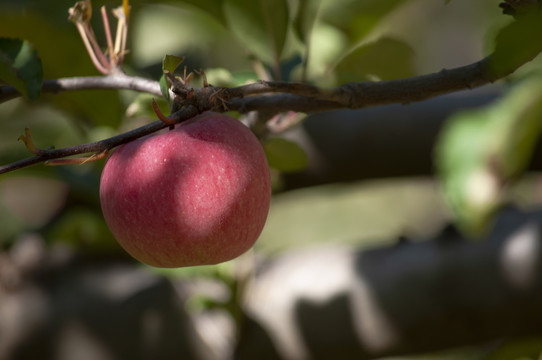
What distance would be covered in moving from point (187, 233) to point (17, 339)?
690 mm

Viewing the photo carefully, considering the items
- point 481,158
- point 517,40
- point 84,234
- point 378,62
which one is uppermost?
point 517,40

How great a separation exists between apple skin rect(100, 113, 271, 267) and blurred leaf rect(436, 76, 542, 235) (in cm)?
34

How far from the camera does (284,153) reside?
0.51 m

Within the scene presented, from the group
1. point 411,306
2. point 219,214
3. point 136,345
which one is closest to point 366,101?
point 219,214

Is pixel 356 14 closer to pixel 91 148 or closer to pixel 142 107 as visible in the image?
pixel 142 107

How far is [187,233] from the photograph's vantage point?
352mm

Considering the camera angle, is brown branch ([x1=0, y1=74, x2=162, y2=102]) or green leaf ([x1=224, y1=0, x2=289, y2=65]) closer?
brown branch ([x1=0, y1=74, x2=162, y2=102])

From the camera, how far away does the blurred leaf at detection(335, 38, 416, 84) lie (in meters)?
0.57

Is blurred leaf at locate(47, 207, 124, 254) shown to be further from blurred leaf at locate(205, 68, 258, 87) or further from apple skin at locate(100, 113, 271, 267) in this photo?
apple skin at locate(100, 113, 271, 267)

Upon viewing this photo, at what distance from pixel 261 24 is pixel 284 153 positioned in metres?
0.13

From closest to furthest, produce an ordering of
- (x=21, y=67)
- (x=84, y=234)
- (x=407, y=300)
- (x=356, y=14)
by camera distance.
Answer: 1. (x=21, y=67)
2. (x=356, y=14)
3. (x=407, y=300)
4. (x=84, y=234)

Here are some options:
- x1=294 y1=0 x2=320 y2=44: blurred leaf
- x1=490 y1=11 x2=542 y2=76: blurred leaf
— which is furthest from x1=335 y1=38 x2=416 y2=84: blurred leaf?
x1=490 y1=11 x2=542 y2=76: blurred leaf

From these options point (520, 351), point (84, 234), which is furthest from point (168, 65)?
point (84, 234)

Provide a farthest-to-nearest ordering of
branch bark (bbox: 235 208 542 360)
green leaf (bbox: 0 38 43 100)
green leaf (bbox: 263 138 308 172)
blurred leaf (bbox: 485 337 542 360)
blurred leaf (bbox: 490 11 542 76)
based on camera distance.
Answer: branch bark (bbox: 235 208 542 360), blurred leaf (bbox: 485 337 542 360), green leaf (bbox: 263 138 308 172), green leaf (bbox: 0 38 43 100), blurred leaf (bbox: 490 11 542 76)
